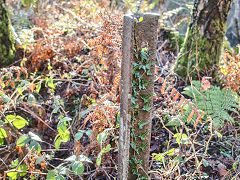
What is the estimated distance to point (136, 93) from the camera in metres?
1.72

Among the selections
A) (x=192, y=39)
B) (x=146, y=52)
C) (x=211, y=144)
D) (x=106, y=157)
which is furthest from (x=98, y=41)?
(x=211, y=144)

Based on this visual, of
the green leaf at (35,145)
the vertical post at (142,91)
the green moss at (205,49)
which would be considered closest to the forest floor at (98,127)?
the green leaf at (35,145)

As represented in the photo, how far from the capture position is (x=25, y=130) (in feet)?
10.3

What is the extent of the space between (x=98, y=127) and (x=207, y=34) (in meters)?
2.29

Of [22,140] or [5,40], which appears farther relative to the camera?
[5,40]

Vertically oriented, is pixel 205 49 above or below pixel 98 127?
above

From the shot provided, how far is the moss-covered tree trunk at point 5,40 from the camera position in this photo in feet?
12.7

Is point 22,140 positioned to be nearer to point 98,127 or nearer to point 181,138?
point 98,127

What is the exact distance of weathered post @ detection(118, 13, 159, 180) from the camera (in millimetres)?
1581

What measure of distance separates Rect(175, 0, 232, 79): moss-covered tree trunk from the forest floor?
27 centimetres

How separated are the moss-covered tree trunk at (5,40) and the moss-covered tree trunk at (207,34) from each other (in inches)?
118

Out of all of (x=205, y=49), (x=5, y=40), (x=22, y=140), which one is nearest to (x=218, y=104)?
(x=205, y=49)

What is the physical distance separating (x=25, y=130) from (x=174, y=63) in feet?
8.52

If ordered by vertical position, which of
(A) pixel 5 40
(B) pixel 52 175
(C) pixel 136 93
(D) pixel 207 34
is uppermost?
(D) pixel 207 34
